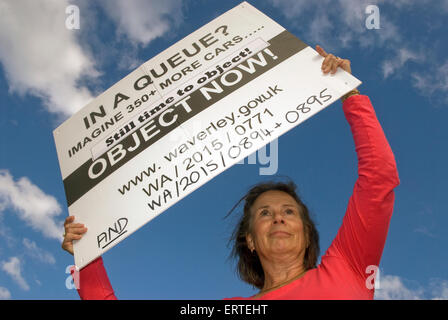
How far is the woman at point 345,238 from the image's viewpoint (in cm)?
229

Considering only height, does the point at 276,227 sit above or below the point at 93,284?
above

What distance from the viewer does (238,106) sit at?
240 cm

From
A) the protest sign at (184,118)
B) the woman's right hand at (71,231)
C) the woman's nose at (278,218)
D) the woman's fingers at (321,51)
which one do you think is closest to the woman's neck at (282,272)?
the woman's nose at (278,218)

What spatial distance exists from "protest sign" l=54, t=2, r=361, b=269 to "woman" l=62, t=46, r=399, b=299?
0.66ft

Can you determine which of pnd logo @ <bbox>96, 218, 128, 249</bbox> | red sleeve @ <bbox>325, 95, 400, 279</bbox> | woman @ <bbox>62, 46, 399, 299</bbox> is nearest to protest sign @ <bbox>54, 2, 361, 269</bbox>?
pnd logo @ <bbox>96, 218, 128, 249</bbox>

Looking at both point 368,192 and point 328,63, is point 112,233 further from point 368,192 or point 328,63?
point 328,63

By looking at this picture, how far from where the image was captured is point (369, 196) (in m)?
2.34

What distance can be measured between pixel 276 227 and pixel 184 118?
106cm

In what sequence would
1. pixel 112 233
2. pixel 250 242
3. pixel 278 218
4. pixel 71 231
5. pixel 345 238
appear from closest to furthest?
pixel 112 233 → pixel 71 231 → pixel 345 238 → pixel 278 218 → pixel 250 242

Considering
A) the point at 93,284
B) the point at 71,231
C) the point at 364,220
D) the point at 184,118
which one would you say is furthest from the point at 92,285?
the point at 364,220

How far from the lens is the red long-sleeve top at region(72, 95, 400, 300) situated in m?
2.31

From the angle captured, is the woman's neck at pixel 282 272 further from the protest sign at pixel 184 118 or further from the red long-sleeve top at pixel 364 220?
the protest sign at pixel 184 118
